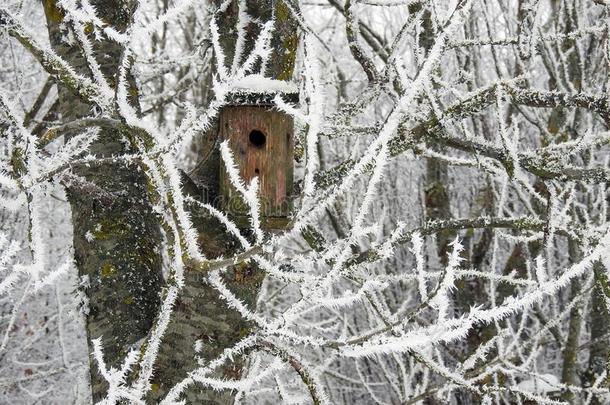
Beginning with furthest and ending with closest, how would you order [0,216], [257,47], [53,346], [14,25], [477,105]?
[53,346], [0,216], [477,105], [14,25], [257,47]

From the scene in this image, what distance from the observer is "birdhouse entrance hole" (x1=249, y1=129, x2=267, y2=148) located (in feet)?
6.39

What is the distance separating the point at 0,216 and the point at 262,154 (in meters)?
4.93

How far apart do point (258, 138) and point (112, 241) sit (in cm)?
56

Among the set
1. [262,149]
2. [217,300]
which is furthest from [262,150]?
[217,300]

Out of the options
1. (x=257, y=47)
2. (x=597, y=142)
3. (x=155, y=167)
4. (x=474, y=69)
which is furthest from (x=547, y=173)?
(x=474, y=69)

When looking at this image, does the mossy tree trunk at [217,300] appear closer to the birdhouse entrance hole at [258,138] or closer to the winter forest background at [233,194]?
the winter forest background at [233,194]

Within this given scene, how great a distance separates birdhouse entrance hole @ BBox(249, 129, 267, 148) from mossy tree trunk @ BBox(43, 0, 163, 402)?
38 cm

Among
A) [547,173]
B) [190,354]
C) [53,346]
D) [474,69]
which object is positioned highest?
[474,69]

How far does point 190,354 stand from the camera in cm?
183

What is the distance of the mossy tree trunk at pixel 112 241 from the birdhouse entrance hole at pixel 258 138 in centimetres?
38

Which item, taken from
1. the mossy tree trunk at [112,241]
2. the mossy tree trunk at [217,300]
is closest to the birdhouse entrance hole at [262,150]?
A: the mossy tree trunk at [217,300]

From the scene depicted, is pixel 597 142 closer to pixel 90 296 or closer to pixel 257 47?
pixel 257 47

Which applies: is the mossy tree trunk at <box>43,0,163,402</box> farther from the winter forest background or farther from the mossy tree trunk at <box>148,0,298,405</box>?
the mossy tree trunk at <box>148,0,298,405</box>

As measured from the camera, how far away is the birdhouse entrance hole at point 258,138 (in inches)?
76.7
